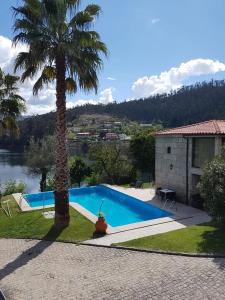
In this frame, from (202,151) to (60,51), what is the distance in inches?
395

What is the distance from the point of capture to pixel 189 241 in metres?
13.1

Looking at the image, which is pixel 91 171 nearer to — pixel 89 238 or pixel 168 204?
pixel 168 204

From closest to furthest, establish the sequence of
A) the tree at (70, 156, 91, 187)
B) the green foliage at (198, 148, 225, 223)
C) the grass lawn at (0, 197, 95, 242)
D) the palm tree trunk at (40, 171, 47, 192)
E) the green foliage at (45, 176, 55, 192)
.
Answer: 1. the green foliage at (198, 148, 225, 223)
2. the grass lawn at (0, 197, 95, 242)
3. the green foliage at (45, 176, 55, 192)
4. the palm tree trunk at (40, 171, 47, 192)
5. the tree at (70, 156, 91, 187)

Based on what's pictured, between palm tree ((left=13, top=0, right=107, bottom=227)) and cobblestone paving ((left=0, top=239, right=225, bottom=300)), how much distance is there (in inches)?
150

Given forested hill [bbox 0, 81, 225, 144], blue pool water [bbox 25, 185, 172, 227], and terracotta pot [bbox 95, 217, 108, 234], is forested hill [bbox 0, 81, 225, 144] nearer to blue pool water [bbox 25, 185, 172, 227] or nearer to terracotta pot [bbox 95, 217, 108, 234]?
blue pool water [bbox 25, 185, 172, 227]

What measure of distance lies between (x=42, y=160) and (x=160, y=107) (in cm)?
16321

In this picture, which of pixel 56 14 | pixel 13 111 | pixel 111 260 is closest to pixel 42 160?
pixel 13 111

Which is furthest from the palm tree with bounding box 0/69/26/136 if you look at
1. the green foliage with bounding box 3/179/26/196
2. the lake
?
the lake

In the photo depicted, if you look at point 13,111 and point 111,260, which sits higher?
point 13,111

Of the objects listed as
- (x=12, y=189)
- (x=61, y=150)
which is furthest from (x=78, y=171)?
(x=61, y=150)

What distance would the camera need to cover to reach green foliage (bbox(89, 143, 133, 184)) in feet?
108

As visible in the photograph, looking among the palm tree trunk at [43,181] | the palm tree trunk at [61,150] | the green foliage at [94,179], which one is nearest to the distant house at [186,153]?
the palm tree trunk at [61,150]

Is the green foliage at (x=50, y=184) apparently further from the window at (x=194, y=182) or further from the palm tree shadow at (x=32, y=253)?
the palm tree shadow at (x=32, y=253)

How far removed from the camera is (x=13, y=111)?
22.1 metres
